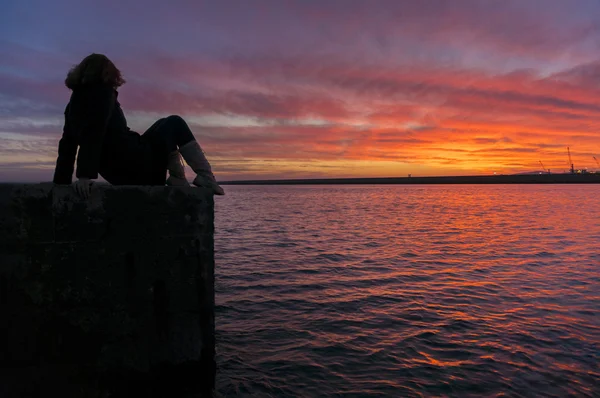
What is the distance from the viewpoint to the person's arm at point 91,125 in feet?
10.3

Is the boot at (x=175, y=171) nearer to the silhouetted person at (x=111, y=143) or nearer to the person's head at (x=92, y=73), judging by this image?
the silhouetted person at (x=111, y=143)

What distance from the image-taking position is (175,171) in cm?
397

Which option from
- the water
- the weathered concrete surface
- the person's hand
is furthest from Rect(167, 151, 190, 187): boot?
the water

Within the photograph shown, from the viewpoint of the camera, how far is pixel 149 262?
328cm

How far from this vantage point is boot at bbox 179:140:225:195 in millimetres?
3887

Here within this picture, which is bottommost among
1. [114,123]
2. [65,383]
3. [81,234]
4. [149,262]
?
[65,383]

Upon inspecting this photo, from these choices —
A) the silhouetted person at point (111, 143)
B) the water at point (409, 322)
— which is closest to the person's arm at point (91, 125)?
the silhouetted person at point (111, 143)

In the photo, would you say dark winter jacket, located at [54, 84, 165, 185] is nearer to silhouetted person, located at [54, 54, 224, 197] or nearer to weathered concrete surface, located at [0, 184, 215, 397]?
silhouetted person, located at [54, 54, 224, 197]

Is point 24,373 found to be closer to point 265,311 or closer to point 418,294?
point 265,311

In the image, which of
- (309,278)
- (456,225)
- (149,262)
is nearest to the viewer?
(149,262)

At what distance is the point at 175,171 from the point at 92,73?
1136 millimetres

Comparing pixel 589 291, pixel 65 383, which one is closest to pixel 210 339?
pixel 65 383

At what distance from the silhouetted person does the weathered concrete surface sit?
0.34 meters

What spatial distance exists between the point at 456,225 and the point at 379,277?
13631 mm
